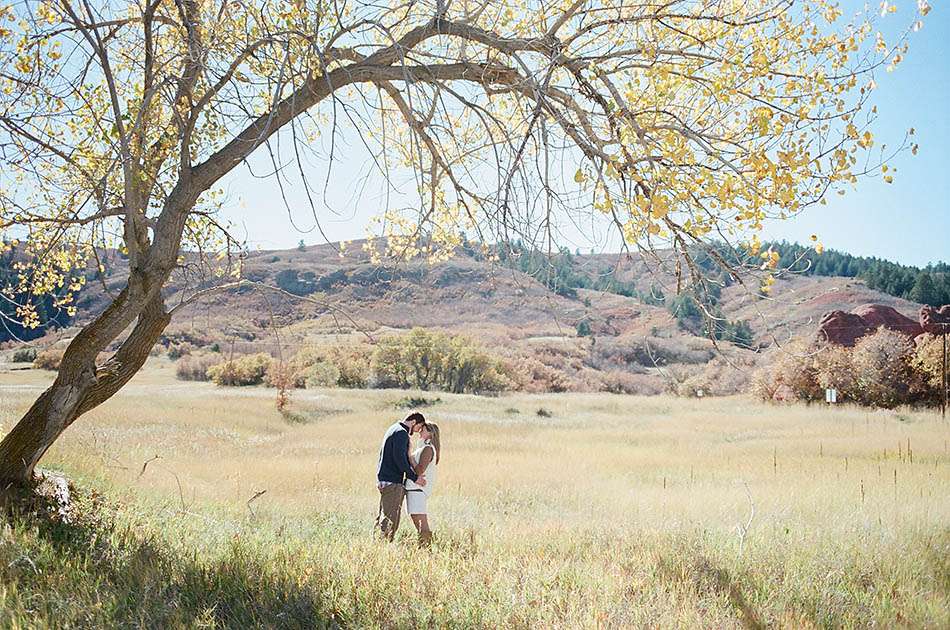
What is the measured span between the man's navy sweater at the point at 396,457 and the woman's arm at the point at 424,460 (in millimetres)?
74

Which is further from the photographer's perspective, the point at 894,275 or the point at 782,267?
the point at 894,275

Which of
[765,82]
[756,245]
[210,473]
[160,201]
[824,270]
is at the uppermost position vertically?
[824,270]

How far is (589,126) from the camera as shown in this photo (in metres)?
5.92

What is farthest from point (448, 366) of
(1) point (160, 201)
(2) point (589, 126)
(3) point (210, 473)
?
(2) point (589, 126)

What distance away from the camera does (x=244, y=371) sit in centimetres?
3375

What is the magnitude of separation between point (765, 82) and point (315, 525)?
654 cm

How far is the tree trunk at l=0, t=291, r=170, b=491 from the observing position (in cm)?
689

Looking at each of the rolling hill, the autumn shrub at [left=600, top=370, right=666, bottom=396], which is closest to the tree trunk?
the rolling hill

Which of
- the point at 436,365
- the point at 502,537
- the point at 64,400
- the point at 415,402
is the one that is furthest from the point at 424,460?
the point at 436,365

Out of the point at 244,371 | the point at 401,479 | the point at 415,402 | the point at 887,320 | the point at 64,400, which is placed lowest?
the point at 415,402

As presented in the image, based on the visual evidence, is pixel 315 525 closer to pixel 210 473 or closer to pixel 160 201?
pixel 160 201

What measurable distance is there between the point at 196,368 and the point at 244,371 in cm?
488

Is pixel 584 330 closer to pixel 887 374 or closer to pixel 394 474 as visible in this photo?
pixel 887 374

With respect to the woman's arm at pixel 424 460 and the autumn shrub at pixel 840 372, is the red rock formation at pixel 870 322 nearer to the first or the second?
the autumn shrub at pixel 840 372
